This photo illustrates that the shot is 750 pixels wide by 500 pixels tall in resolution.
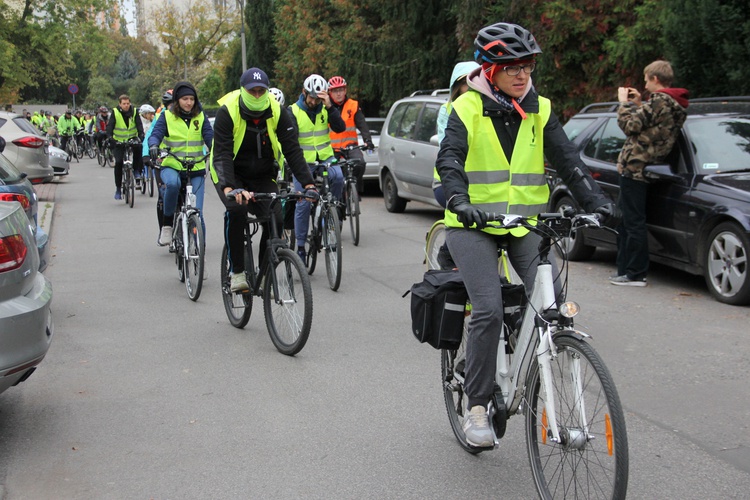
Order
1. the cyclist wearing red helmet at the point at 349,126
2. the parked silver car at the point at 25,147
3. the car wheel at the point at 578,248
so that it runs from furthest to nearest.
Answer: the parked silver car at the point at 25,147 < the cyclist wearing red helmet at the point at 349,126 < the car wheel at the point at 578,248

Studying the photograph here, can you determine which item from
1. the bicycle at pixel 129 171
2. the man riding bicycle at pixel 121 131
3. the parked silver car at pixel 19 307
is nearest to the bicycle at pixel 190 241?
the parked silver car at pixel 19 307

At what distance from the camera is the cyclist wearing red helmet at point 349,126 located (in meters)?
10.6

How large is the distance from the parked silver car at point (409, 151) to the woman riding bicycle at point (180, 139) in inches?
156

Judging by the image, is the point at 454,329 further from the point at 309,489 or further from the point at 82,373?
the point at 82,373

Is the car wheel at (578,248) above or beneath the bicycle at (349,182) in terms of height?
beneath

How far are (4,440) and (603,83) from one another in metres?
13.8

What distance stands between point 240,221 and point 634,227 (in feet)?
12.4

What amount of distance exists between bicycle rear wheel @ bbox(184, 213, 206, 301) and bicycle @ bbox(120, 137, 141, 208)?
29.2ft

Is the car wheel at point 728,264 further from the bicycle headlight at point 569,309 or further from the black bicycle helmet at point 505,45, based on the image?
the bicycle headlight at point 569,309

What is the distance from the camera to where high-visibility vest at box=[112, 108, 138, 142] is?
1761 cm

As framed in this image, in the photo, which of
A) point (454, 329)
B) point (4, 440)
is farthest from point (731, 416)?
point (4, 440)

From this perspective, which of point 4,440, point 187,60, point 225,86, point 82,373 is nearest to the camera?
point 4,440

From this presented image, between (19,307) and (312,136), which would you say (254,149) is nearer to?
(19,307)

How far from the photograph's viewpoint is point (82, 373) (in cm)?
616
